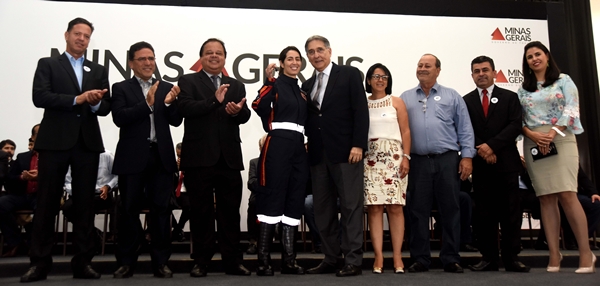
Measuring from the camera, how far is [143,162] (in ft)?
10.3

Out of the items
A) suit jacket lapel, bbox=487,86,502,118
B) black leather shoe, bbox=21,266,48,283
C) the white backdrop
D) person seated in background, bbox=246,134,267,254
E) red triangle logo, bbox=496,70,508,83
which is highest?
the white backdrop

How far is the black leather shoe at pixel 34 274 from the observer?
9.54ft

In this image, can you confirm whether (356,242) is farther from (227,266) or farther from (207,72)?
(207,72)

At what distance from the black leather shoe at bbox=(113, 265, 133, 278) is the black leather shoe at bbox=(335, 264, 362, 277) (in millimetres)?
1334

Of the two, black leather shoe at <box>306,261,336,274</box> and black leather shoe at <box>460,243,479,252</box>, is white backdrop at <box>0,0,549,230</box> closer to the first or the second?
black leather shoe at <box>460,243,479,252</box>

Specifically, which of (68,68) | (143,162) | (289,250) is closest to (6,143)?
(68,68)

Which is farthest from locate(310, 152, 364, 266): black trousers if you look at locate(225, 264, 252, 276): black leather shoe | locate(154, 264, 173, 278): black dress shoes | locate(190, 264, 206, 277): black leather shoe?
locate(154, 264, 173, 278): black dress shoes

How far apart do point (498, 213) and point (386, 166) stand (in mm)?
883

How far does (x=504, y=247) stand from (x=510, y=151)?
26.4 inches

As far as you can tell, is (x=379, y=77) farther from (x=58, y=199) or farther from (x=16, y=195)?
(x=16, y=195)

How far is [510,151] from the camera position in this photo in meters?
3.44

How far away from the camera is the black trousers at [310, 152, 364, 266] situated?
3.20 metres

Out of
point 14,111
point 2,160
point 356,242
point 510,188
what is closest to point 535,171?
point 510,188

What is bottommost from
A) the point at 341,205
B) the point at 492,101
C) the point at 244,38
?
the point at 341,205
